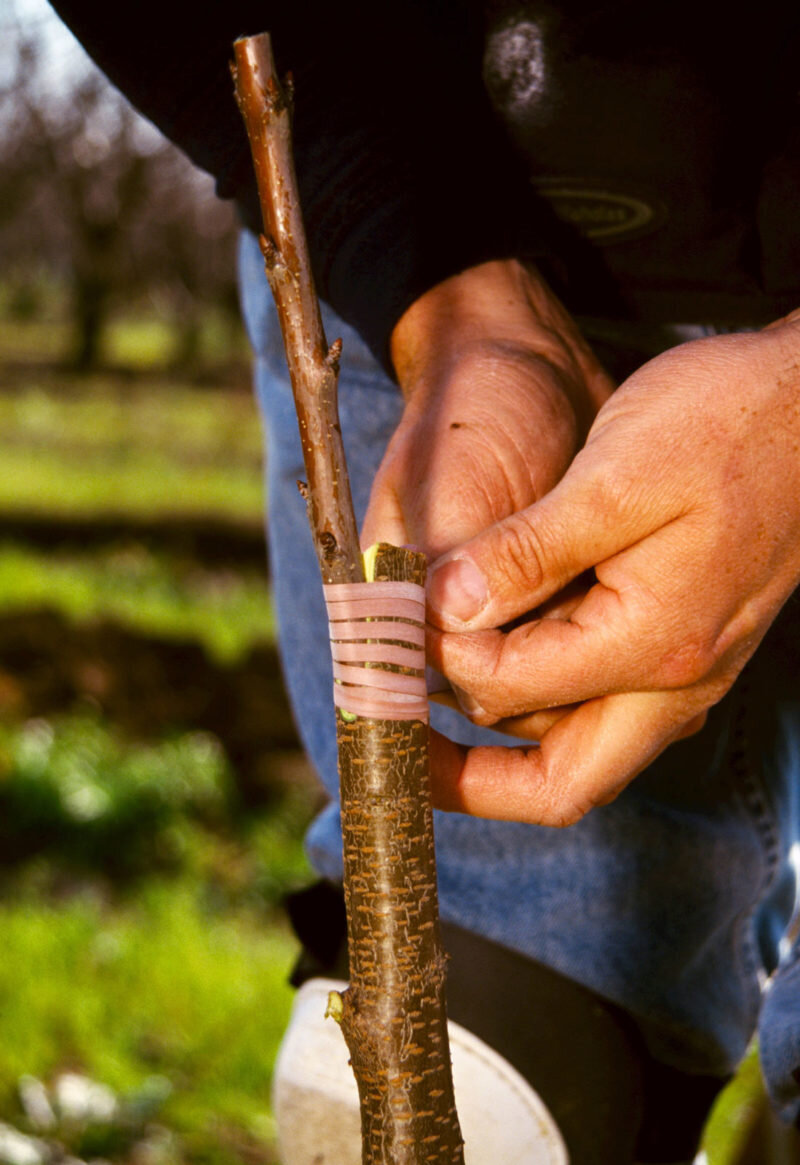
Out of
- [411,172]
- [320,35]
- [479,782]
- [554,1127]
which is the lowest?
[554,1127]

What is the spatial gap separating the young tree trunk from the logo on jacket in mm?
727

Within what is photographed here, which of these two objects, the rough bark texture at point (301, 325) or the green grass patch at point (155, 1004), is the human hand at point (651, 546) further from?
the green grass patch at point (155, 1004)

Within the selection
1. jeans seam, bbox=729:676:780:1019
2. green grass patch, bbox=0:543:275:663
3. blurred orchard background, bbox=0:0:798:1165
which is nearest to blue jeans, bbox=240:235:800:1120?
jeans seam, bbox=729:676:780:1019

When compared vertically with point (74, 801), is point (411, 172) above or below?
below

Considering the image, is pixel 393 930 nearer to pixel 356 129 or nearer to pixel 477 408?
pixel 477 408

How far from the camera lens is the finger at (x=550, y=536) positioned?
118 centimetres

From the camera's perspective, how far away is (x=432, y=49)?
64.0 inches

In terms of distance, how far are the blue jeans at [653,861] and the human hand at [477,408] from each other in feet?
1.22

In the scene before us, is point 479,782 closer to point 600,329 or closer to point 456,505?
point 456,505

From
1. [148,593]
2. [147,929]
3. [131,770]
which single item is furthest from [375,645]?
[148,593]

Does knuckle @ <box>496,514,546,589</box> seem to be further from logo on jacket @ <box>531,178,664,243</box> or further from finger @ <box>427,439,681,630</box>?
logo on jacket @ <box>531,178,664,243</box>

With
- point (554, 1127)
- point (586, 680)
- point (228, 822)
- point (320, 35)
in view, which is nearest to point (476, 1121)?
point (554, 1127)

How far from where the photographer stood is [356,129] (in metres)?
1.49

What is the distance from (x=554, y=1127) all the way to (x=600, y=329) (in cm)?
120
